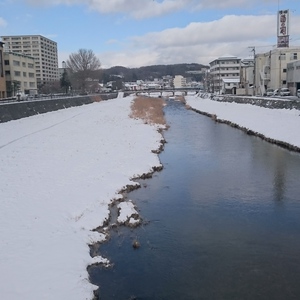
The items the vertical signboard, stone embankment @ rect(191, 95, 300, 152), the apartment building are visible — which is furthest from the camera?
the apartment building

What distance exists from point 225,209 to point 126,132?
14.5 meters

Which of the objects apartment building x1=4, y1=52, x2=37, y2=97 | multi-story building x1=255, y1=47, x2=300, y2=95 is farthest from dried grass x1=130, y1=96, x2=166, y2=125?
apartment building x1=4, y1=52, x2=37, y2=97

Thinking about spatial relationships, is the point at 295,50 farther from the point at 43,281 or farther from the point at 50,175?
the point at 43,281

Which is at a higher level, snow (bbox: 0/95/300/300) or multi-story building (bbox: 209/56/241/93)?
multi-story building (bbox: 209/56/241/93)

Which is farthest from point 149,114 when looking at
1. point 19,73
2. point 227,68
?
point 227,68

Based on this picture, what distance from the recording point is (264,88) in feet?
207

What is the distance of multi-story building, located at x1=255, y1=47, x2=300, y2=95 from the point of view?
5856 centimetres

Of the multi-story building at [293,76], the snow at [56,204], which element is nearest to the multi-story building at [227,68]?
the multi-story building at [293,76]

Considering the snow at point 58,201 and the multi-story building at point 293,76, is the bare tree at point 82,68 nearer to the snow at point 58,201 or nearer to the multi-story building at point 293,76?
the multi-story building at point 293,76

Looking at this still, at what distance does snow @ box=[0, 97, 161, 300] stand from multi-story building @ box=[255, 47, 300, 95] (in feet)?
151

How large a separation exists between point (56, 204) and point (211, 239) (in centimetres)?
372

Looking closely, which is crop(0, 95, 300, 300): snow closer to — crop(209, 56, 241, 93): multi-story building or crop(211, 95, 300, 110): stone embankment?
crop(211, 95, 300, 110): stone embankment

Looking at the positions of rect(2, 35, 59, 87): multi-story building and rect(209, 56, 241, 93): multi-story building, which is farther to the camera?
rect(2, 35, 59, 87): multi-story building

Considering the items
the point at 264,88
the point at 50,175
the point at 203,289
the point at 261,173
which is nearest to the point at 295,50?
the point at 264,88
